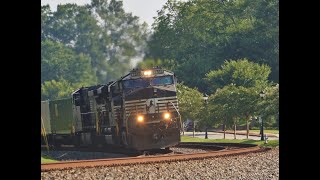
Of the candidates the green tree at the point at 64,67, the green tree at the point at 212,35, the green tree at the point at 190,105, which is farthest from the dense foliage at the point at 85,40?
the green tree at the point at 190,105

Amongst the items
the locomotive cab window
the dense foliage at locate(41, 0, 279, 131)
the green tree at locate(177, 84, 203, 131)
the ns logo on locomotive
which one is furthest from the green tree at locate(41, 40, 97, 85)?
the locomotive cab window

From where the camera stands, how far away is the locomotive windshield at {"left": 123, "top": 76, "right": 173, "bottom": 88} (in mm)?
30656

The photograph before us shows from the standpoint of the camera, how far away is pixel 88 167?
22.9 metres

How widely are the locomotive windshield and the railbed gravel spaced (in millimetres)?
6030

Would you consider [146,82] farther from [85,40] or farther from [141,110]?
[85,40]

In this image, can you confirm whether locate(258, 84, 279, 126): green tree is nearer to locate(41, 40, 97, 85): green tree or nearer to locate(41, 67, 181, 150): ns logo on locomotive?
locate(41, 67, 181, 150): ns logo on locomotive

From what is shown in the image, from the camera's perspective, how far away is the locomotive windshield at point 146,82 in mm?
30656

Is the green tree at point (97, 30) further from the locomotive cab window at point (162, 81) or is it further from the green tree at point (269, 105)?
the locomotive cab window at point (162, 81)

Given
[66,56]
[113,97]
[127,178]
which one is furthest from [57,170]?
[66,56]

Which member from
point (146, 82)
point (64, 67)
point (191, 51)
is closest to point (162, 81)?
point (146, 82)

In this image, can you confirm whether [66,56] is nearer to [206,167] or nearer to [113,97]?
[113,97]

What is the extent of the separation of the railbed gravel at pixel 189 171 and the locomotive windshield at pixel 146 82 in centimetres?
603

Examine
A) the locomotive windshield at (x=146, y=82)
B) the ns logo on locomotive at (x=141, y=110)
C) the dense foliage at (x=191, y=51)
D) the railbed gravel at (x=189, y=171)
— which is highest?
the dense foliage at (x=191, y=51)
